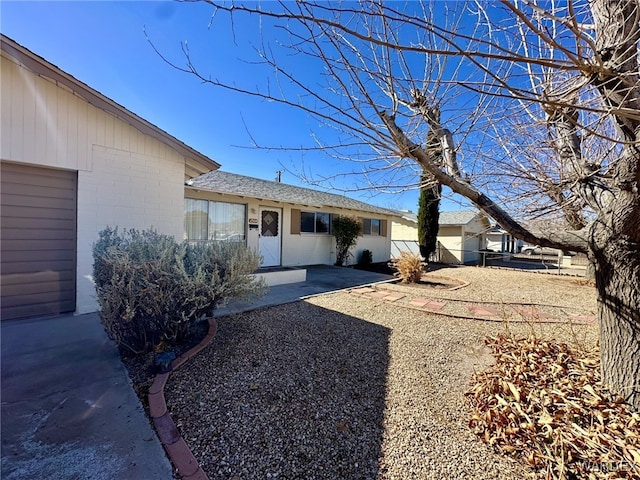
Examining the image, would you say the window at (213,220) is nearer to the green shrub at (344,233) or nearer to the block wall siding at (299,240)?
the block wall siding at (299,240)

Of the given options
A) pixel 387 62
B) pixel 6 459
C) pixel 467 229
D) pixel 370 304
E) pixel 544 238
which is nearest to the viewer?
pixel 6 459

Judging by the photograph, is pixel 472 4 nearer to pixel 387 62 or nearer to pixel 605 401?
pixel 387 62

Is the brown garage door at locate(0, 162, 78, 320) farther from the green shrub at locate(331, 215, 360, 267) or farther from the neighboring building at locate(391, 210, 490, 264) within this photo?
the neighboring building at locate(391, 210, 490, 264)

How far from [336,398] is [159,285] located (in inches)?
89.2

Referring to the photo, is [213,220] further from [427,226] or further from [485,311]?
[427,226]

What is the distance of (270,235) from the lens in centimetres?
1048

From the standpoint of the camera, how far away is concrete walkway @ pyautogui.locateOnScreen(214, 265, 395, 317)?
5355mm

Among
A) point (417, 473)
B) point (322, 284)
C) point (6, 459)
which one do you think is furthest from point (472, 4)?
point (322, 284)

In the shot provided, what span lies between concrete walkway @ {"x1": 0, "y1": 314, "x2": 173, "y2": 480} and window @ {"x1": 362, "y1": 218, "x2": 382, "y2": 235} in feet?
39.2

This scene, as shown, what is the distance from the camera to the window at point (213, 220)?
8.36 m

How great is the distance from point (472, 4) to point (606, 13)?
3.11 ft

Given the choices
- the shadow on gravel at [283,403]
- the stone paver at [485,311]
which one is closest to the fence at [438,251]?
the stone paver at [485,311]

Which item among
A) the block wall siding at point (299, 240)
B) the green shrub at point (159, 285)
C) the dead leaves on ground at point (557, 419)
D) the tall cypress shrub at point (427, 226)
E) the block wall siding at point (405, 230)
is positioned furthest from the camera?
the block wall siding at point (405, 230)

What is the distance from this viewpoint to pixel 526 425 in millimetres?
2357
